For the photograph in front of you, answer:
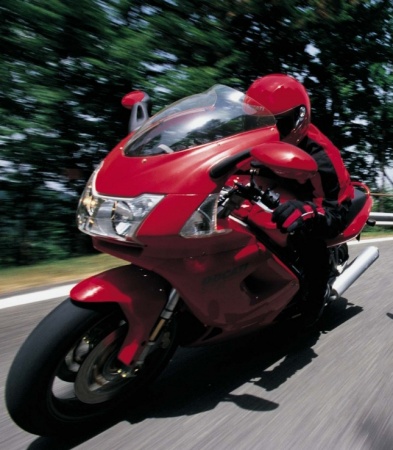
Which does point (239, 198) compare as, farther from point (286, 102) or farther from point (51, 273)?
point (51, 273)


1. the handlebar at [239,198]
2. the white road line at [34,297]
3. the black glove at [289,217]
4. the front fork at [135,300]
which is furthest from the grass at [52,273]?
the black glove at [289,217]

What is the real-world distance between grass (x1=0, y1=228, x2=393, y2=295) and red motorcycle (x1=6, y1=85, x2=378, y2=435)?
7.16 ft

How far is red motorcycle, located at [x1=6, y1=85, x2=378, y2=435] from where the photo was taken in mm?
1883

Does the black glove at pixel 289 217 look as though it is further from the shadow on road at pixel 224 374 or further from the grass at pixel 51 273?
the grass at pixel 51 273

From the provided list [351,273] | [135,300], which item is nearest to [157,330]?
[135,300]

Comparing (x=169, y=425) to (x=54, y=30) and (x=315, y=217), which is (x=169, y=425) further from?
(x=54, y=30)

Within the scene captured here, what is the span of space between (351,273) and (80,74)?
4.47 meters

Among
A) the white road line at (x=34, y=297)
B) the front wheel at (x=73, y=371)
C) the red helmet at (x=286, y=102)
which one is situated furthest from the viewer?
the white road line at (x=34, y=297)

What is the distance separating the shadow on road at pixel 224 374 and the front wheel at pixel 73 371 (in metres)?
0.10

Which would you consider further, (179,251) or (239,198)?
(239,198)

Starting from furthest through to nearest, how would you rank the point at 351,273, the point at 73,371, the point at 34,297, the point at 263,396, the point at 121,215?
1. the point at 34,297
2. the point at 351,273
3. the point at 263,396
4. the point at 73,371
5. the point at 121,215

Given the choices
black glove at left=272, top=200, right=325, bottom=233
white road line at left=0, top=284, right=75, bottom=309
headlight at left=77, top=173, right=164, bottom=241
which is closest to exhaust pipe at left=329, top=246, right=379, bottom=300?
black glove at left=272, top=200, right=325, bottom=233

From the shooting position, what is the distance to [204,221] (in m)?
2.03

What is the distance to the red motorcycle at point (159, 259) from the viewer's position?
6.18 feet
